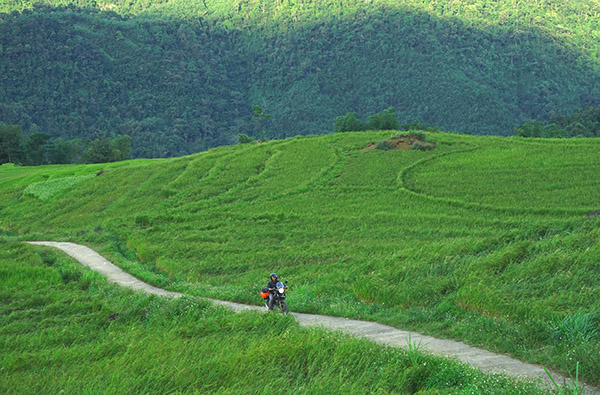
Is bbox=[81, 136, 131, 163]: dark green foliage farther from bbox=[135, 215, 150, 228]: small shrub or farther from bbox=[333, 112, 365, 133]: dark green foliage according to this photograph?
bbox=[135, 215, 150, 228]: small shrub

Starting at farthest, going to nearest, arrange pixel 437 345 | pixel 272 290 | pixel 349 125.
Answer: pixel 349 125, pixel 272 290, pixel 437 345

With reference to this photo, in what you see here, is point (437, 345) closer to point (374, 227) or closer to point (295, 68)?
point (374, 227)

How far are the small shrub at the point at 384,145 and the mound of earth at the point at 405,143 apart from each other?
0.39 ft

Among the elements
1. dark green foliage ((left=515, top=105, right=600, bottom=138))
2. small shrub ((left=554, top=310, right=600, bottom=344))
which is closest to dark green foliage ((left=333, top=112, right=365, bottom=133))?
dark green foliage ((left=515, top=105, right=600, bottom=138))

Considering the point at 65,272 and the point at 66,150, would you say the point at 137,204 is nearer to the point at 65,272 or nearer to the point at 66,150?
the point at 65,272

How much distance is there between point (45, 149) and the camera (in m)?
81.4

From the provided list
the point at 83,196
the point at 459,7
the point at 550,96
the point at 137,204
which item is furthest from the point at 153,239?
the point at 459,7

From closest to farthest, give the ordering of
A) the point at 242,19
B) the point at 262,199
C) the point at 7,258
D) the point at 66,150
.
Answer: the point at 7,258
the point at 262,199
the point at 66,150
the point at 242,19

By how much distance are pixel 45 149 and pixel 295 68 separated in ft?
308

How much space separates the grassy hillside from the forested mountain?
242 ft

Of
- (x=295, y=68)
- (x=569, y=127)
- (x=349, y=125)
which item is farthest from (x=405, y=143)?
(x=295, y=68)

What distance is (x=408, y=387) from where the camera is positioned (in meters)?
6.48

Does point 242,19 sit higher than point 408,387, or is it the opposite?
point 242,19

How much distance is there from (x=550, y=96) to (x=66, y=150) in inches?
4210
